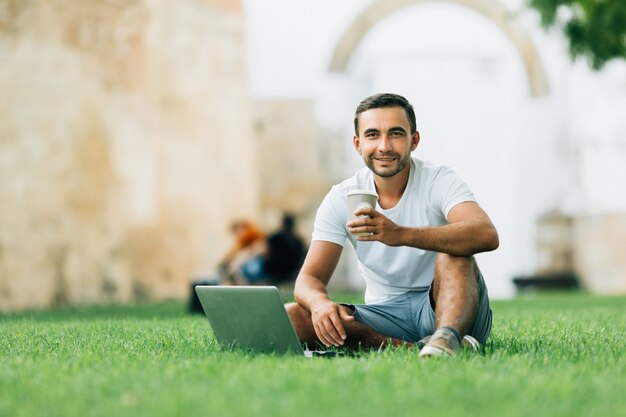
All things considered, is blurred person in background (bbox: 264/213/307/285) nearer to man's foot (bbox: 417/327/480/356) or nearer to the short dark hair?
the short dark hair

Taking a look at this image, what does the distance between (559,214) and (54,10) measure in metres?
12.1

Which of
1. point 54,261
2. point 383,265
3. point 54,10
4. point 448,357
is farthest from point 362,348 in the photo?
point 54,10

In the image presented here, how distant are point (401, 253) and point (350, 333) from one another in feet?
1.40

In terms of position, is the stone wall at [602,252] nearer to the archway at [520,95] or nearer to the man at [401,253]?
the archway at [520,95]

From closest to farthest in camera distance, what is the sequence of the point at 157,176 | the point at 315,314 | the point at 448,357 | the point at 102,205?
the point at 448,357
the point at 315,314
the point at 102,205
the point at 157,176

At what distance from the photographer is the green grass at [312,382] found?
3.12 metres

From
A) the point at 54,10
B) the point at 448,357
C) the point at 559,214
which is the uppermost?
the point at 54,10

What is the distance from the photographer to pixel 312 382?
11.8ft

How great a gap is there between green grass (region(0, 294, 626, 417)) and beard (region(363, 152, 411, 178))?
2.54 feet

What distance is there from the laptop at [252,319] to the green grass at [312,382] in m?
0.13

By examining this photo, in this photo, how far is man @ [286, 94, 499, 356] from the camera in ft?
15.0

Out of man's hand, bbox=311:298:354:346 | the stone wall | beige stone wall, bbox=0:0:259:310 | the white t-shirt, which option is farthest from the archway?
man's hand, bbox=311:298:354:346

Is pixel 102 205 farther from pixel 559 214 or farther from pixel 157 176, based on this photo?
pixel 559 214

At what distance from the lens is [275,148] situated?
930 inches
